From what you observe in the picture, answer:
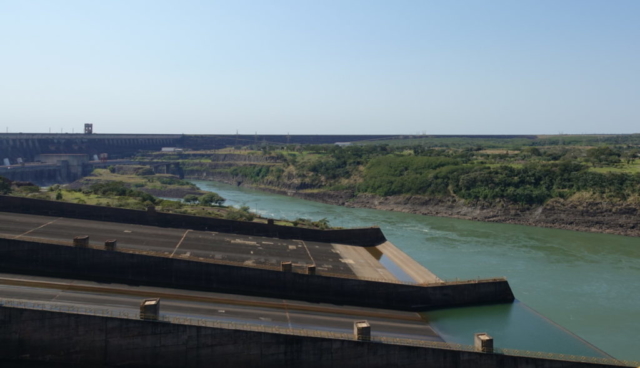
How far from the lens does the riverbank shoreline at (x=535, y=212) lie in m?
72.2

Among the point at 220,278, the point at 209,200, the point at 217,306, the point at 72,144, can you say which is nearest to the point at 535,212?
the point at 209,200

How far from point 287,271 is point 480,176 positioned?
62.7 metres

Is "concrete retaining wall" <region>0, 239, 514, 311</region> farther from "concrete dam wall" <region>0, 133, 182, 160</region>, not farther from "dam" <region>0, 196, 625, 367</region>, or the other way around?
"concrete dam wall" <region>0, 133, 182, 160</region>

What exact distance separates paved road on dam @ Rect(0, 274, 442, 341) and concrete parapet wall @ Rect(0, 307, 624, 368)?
10.5 ft

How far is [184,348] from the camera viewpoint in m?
24.7

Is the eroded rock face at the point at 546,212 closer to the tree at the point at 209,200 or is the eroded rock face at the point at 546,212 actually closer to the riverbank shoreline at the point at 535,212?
the riverbank shoreline at the point at 535,212

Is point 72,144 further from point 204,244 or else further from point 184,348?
point 184,348

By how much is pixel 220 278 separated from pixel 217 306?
142 inches

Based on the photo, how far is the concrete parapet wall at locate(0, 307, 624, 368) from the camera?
946 inches

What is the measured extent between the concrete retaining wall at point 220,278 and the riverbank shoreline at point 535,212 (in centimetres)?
4464

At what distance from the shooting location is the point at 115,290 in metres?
31.3

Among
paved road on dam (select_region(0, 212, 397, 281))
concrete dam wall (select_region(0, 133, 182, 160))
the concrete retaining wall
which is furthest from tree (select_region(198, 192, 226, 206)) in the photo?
concrete dam wall (select_region(0, 133, 182, 160))

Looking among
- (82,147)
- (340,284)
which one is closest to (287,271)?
(340,284)

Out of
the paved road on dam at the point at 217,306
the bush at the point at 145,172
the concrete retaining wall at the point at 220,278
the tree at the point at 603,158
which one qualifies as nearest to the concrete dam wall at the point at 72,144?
the bush at the point at 145,172
